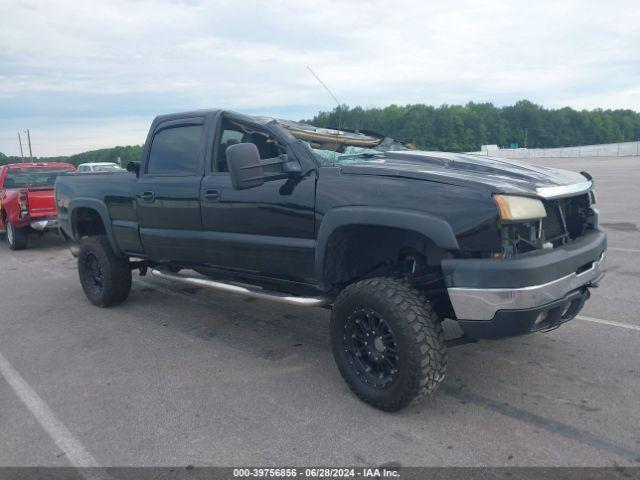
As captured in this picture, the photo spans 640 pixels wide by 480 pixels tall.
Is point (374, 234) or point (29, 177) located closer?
point (374, 234)

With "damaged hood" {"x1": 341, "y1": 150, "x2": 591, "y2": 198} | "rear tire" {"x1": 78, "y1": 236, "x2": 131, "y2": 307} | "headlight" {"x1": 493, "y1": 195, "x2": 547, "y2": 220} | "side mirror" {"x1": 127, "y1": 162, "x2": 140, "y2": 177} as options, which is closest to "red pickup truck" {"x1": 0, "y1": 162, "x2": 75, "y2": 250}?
"rear tire" {"x1": 78, "y1": 236, "x2": 131, "y2": 307}

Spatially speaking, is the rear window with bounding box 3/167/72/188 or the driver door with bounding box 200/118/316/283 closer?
the driver door with bounding box 200/118/316/283

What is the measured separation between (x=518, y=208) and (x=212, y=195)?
8.01 ft

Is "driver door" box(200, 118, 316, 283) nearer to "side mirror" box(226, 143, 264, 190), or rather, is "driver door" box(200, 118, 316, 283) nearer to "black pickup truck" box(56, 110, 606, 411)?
"black pickup truck" box(56, 110, 606, 411)

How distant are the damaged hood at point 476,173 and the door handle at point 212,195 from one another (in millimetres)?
1233

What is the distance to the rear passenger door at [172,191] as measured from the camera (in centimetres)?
471

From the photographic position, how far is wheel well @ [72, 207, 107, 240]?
6281 millimetres

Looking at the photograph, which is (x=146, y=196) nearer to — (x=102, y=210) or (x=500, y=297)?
(x=102, y=210)

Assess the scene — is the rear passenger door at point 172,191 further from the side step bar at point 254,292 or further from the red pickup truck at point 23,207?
the red pickup truck at point 23,207

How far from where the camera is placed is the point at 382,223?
333 cm

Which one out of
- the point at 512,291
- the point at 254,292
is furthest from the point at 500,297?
the point at 254,292

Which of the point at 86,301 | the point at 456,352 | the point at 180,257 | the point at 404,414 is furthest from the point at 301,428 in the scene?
the point at 86,301

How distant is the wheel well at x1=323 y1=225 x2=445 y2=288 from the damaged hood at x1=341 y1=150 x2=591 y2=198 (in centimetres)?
39

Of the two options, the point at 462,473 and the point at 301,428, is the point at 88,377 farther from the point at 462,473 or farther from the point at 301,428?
the point at 462,473
